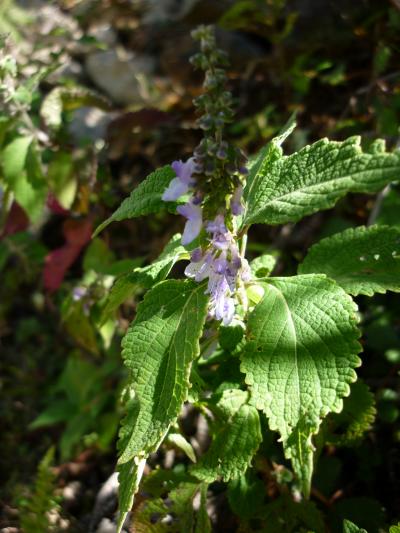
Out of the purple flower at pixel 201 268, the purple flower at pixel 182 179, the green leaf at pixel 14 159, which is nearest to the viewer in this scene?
the purple flower at pixel 182 179

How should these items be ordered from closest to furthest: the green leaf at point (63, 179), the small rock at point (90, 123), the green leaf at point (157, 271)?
the green leaf at point (157, 271)
the green leaf at point (63, 179)
the small rock at point (90, 123)

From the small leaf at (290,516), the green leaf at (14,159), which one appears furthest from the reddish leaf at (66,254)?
the small leaf at (290,516)

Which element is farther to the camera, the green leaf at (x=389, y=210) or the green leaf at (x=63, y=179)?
the green leaf at (x=63, y=179)

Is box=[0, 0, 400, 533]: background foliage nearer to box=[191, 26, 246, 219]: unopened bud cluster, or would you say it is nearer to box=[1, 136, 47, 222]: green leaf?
box=[1, 136, 47, 222]: green leaf

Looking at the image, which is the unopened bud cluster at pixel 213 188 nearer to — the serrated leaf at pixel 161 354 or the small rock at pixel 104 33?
the serrated leaf at pixel 161 354

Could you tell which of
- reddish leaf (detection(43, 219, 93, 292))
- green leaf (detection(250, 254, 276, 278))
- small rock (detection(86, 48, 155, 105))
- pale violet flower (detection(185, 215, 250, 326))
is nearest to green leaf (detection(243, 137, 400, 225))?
pale violet flower (detection(185, 215, 250, 326))

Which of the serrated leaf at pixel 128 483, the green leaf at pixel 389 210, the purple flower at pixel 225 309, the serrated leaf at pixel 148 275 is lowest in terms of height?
the green leaf at pixel 389 210

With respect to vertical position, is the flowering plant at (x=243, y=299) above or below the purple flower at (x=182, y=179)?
below

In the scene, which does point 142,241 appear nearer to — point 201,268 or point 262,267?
point 262,267

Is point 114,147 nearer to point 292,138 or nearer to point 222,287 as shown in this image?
point 292,138
